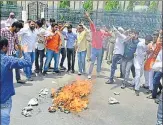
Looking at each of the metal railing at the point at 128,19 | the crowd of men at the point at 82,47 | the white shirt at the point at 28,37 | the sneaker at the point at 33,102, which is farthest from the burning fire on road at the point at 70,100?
the metal railing at the point at 128,19

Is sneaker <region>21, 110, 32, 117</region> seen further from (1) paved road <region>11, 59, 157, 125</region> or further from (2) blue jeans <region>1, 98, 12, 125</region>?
(2) blue jeans <region>1, 98, 12, 125</region>

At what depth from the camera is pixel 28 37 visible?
8.81 metres

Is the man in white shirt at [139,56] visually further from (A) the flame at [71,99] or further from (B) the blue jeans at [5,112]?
(B) the blue jeans at [5,112]

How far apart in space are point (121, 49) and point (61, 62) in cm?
275

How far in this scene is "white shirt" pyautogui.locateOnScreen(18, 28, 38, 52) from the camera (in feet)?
28.6

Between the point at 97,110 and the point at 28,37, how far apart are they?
3.45 metres

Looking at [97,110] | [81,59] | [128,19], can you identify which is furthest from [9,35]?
[128,19]

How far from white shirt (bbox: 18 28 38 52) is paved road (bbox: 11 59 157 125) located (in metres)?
1.05

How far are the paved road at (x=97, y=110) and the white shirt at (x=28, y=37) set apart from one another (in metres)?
1.05

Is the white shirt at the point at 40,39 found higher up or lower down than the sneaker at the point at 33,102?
higher up

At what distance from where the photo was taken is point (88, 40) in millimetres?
10008

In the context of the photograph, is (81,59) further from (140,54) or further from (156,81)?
(156,81)

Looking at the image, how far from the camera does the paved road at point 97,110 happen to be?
5.77m

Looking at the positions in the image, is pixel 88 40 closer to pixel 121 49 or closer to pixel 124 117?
pixel 121 49
